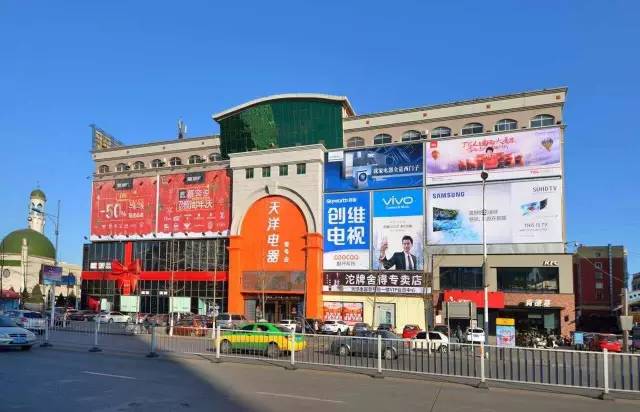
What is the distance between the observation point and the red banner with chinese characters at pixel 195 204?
58.1 m

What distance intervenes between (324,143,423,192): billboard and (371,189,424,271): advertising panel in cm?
118

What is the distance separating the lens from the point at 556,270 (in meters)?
44.4

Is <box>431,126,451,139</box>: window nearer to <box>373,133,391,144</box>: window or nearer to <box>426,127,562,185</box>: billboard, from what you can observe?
<box>426,127,562,185</box>: billboard

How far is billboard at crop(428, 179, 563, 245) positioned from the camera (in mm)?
44344

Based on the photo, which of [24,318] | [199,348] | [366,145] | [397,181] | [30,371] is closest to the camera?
[30,371]

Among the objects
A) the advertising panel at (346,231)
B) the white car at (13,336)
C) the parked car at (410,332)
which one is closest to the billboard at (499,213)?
the advertising panel at (346,231)

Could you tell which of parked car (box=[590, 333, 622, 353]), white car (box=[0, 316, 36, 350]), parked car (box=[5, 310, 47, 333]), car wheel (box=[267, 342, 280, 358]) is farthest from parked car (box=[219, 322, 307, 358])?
parked car (box=[590, 333, 622, 353])

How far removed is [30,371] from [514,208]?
3952 cm

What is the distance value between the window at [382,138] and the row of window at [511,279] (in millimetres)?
15021

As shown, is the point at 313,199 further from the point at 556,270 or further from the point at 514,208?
the point at 556,270

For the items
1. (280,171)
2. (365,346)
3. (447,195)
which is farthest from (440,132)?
(365,346)

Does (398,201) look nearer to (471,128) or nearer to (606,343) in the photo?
(471,128)

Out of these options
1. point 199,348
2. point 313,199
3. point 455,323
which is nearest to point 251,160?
point 313,199

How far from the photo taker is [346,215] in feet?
169
